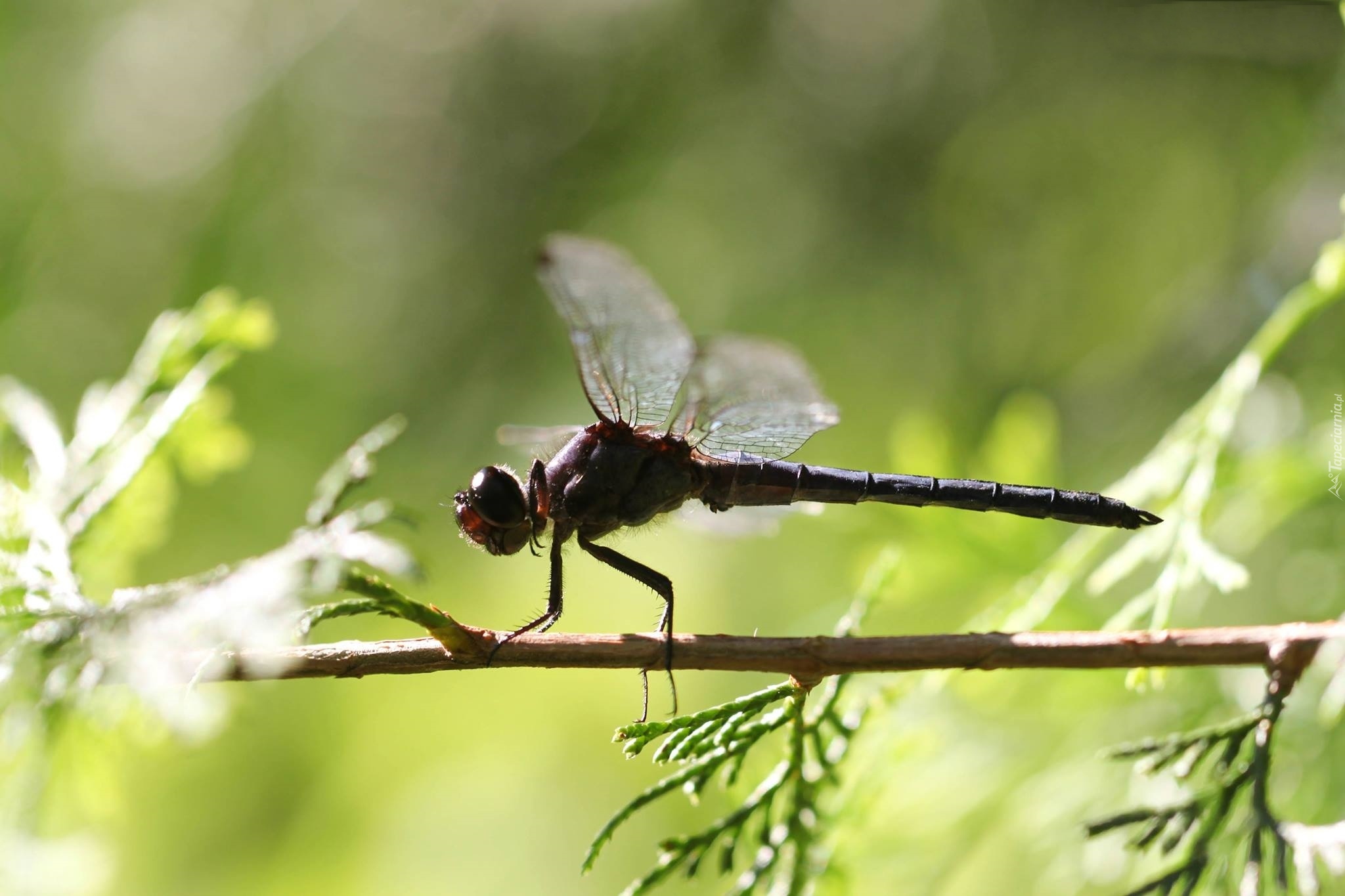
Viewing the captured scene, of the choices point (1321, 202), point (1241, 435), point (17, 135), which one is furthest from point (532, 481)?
point (17, 135)

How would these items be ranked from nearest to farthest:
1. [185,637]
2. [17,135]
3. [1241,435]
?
[185,637], [1241,435], [17,135]

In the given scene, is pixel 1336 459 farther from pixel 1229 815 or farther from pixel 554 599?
pixel 554 599

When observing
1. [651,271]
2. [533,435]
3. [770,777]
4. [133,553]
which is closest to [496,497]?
[533,435]

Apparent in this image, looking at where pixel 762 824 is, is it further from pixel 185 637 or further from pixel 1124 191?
pixel 1124 191

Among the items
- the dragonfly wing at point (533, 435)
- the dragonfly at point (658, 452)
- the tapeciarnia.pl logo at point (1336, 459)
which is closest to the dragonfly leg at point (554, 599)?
the dragonfly at point (658, 452)

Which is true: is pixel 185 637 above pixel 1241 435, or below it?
below

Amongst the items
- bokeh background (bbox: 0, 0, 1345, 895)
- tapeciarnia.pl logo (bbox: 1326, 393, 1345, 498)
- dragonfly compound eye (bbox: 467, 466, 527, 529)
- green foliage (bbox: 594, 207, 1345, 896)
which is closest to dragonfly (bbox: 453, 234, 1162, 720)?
dragonfly compound eye (bbox: 467, 466, 527, 529)

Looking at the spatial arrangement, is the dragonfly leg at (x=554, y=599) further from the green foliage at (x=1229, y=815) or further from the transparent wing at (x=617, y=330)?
the green foliage at (x=1229, y=815)
